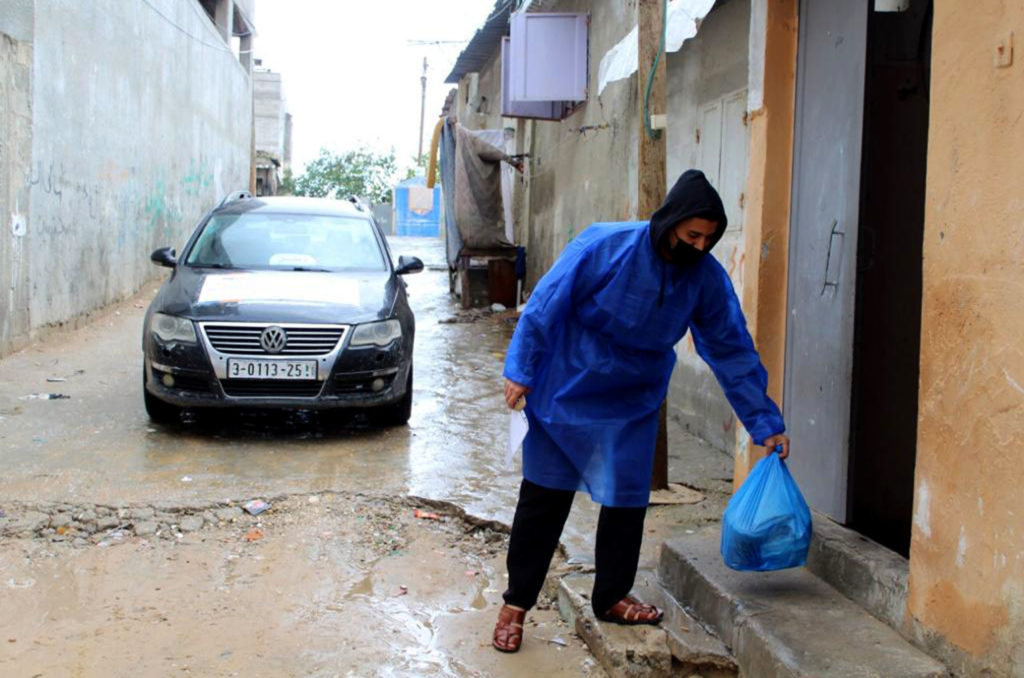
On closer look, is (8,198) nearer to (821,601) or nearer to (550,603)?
(550,603)

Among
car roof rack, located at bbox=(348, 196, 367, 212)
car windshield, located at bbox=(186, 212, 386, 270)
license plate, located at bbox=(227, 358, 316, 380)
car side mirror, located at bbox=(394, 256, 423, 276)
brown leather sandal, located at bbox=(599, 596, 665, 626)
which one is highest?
car roof rack, located at bbox=(348, 196, 367, 212)

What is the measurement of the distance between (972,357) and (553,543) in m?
1.45

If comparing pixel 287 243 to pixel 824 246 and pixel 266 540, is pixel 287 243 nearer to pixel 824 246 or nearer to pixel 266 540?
pixel 266 540

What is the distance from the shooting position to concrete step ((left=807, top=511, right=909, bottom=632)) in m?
3.05

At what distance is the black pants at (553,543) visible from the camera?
332cm

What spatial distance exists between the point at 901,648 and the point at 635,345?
3.81ft

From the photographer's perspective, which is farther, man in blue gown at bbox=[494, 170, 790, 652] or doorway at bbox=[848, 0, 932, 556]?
doorway at bbox=[848, 0, 932, 556]

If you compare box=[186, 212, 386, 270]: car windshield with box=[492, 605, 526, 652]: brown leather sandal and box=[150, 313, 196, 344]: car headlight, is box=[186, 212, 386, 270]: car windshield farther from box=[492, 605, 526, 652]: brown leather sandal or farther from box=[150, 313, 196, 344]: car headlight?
box=[492, 605, 526, 652]: brown leather sandal

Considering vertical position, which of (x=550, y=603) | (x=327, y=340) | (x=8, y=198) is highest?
(x=8, y=198)

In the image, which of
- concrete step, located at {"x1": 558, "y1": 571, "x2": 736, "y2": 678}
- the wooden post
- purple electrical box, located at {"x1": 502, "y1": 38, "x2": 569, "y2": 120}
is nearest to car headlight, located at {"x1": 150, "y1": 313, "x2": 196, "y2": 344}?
the wooden post

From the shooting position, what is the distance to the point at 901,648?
9.38 ft

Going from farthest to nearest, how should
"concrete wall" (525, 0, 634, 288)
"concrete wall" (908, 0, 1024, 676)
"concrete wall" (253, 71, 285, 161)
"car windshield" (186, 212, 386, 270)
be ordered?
1. "concrete wall" (253, 71, 285, 161)
2. "concrete wall" (525, 0, 634, 288)
3. "car windshield" (186, 212, 386, 270)
4. "concrete wall" (908, 0, 1024, 676)

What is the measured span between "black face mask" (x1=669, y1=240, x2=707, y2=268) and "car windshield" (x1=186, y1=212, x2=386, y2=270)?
424cm

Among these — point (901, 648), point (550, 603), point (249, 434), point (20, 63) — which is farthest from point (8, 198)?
point (901, 648)
